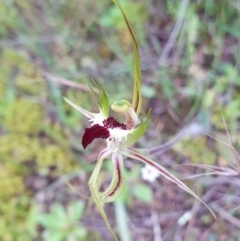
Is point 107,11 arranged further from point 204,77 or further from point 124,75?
point 204,77

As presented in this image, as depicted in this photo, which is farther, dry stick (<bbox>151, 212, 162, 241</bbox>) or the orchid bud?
dry stick (<bbox>151, 212, 162, 241</bbox>)

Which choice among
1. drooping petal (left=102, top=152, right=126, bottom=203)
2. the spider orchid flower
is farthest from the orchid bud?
drooping petal (left=102, top=152, right=126, bottom=203)

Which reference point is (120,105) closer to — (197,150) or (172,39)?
(197,150)

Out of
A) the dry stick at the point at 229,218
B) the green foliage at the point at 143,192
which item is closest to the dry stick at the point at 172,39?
the green foliage at the point at 143,192

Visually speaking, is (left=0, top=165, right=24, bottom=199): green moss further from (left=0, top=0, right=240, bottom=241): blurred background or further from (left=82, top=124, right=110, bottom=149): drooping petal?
(left=82, top=124, right=110, bottom=149): drooping petal

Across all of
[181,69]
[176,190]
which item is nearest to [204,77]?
[181,69]

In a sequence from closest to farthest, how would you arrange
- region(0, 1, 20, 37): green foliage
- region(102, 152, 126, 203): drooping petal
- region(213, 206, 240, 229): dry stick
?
region(102, 152, 126, 203): drooping petal → region(213, 206, 240, 229): dry stick → region(0, 1, 20, 37): green foliage
